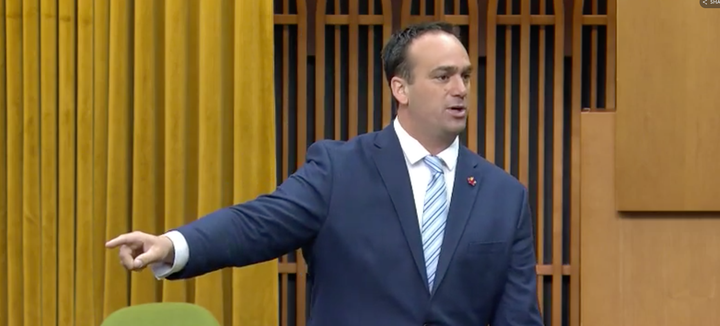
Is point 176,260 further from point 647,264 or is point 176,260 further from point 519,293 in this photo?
point 647,264

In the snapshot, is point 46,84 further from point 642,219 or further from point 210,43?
point 642,219

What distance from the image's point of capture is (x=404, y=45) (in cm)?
210

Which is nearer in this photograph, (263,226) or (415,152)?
(263,226)

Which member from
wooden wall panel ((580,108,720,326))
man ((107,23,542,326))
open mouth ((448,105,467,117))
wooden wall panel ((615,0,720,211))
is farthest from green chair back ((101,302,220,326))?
wooden wall panel ((615,0,720,211))

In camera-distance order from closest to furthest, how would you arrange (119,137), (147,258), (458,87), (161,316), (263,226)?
(147,258) → (263,226) → (458,87) → (161,316) → (119,137)

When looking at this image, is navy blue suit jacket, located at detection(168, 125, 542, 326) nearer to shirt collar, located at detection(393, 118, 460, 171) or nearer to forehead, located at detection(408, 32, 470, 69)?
shirt collar, located at detection(393, 118, 460, 171)

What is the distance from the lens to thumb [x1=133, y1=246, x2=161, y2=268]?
5.33 feet

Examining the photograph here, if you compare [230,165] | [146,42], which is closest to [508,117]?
[230,165]

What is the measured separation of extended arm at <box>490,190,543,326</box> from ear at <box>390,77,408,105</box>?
0.37 metres

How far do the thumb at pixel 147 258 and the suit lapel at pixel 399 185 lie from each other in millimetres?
526

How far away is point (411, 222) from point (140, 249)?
1.85 ft

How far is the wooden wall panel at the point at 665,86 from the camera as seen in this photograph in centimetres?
315

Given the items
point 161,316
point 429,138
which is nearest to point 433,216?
point 429,138

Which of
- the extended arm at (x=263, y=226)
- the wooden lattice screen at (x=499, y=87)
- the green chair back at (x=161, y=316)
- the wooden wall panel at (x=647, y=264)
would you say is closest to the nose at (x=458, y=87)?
the extended arm at (x=263, y=226)
